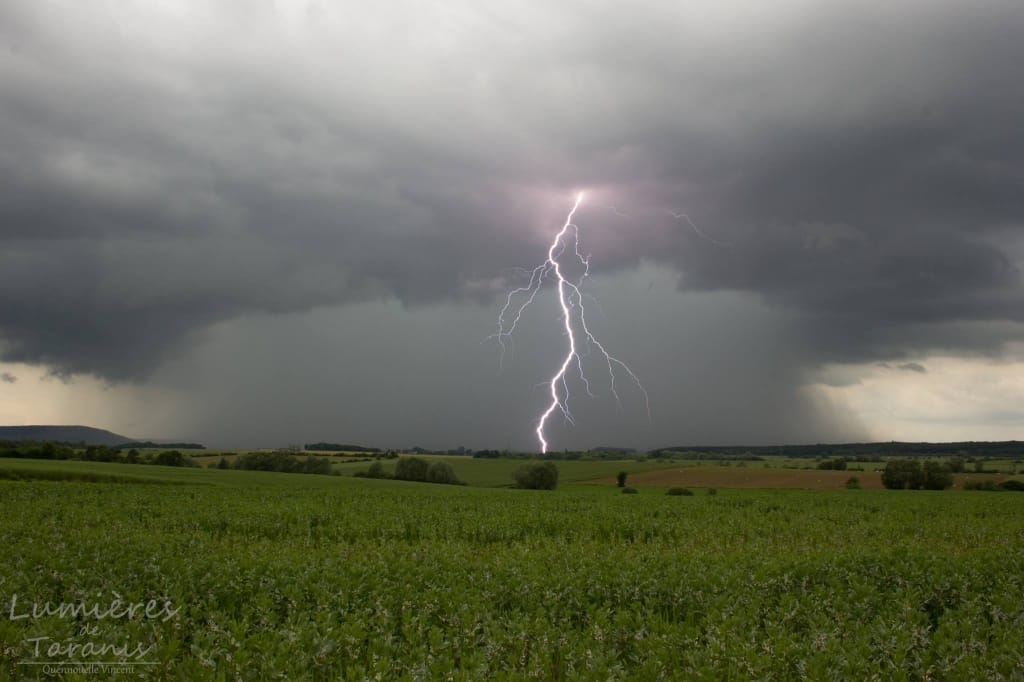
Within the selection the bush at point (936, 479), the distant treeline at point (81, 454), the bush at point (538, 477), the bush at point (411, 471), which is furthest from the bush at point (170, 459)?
the bush at point (936, 479)

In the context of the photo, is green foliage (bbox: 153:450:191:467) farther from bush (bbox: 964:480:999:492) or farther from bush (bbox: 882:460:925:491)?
bush (bbox: 964:480:999:492)

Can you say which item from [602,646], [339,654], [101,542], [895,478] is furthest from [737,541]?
[895,478]

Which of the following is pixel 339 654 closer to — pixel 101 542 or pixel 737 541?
pixel 101 542

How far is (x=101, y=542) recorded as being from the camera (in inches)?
658

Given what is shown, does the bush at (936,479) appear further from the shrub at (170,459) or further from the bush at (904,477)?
the shrub at (170,459)

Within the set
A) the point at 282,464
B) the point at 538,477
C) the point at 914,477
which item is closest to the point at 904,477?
the point at 914,477

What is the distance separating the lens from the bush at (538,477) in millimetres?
85438

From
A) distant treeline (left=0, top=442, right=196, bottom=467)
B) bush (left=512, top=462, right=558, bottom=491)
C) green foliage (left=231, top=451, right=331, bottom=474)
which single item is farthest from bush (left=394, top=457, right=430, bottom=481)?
distant treeline (left=0, top=442, right=196, bottom=467)

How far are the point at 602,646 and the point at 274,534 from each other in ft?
68.3

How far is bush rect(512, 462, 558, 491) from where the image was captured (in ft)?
280

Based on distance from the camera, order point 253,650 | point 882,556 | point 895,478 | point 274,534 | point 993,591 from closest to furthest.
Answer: point 253,650 < point 993,591 < point 882,556 < point 274,534 < point 895,478

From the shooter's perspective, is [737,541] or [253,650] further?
[737,541]

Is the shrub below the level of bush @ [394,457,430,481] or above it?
above

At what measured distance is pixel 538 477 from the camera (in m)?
86.1
